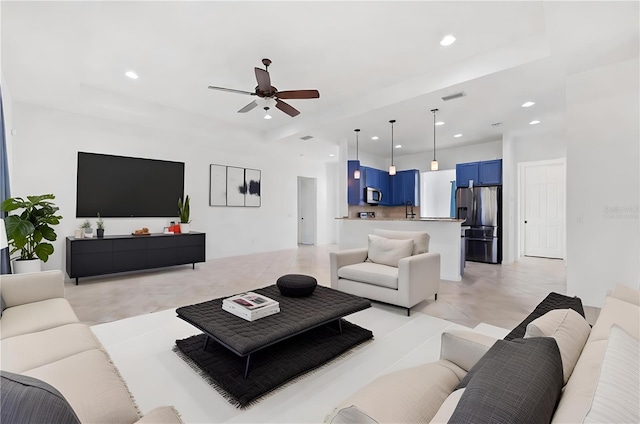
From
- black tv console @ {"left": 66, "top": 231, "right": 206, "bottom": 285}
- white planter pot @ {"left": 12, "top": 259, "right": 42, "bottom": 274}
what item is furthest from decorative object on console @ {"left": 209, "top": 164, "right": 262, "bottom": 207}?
white planter pot @ {"left": 12, "top": 259, "right": 42, "bottom": 274}

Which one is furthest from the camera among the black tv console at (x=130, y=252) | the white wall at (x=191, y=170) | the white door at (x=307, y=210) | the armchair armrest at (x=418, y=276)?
the white door at (x=307, y=210)

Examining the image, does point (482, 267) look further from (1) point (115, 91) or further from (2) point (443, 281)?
(1) point (115, 91)

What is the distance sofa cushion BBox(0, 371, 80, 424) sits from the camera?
0.57 meters

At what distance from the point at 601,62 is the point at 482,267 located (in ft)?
12.8

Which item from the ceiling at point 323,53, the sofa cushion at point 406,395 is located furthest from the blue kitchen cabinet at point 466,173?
the sofa cushion at point 406,395

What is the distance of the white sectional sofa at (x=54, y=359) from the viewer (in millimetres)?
948

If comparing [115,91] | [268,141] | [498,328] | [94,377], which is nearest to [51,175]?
[115,91]

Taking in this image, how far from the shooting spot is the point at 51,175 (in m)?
4.64

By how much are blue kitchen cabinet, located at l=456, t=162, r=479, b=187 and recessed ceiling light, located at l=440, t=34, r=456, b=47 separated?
4199 mm

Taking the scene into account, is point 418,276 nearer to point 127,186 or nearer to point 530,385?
point 530,385

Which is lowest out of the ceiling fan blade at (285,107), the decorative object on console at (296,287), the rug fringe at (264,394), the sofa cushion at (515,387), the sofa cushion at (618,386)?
the rug fringe at (264,394)

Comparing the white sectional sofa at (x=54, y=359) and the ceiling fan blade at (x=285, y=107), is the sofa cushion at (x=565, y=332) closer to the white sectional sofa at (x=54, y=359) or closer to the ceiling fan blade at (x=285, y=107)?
the white sectional sofa at (x=54, y=359)

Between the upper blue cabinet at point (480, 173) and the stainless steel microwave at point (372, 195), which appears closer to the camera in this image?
the upper blue cabinet at point (480, 173)

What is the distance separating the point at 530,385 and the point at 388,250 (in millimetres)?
2969
